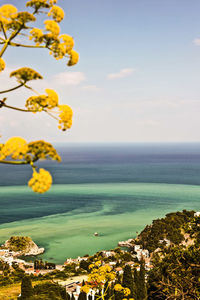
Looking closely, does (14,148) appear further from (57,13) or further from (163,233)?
(163,233)

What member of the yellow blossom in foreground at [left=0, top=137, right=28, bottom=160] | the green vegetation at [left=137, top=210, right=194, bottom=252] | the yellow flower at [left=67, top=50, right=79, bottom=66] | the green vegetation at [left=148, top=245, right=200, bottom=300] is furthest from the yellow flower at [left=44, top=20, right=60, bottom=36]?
the green vegetation at [left=137, top=210, right=194, bottom=252]

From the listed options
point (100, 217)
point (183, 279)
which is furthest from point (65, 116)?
point (100, 217)

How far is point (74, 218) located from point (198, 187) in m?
55.6

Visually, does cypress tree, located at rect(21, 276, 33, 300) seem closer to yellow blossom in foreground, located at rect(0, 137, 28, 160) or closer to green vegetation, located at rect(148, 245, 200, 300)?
green vegetation, located at rect(148, 245, 200, 300)

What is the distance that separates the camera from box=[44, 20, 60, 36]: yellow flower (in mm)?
2893

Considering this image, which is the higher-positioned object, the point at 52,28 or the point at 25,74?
the point at 52,28

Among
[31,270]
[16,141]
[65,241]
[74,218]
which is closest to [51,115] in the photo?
[16,141]

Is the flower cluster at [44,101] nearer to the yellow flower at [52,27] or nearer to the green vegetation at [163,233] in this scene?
the yellow flower at [52,27]

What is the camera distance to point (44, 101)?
2764 mm

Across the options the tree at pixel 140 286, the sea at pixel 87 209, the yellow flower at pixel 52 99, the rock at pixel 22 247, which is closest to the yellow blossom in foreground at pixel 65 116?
the yellow flower at pixel 52 99

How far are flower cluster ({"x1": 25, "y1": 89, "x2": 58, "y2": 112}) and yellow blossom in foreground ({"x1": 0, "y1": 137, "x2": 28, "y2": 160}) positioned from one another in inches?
17.0

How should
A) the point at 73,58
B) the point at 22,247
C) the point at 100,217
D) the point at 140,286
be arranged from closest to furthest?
the point at 73,58 < the point at 140,286 < the point at 22,247 < the point at 100,217

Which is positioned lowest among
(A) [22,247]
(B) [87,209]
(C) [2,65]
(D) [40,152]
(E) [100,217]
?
(A) [22,247]

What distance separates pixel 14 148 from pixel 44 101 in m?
0.61
